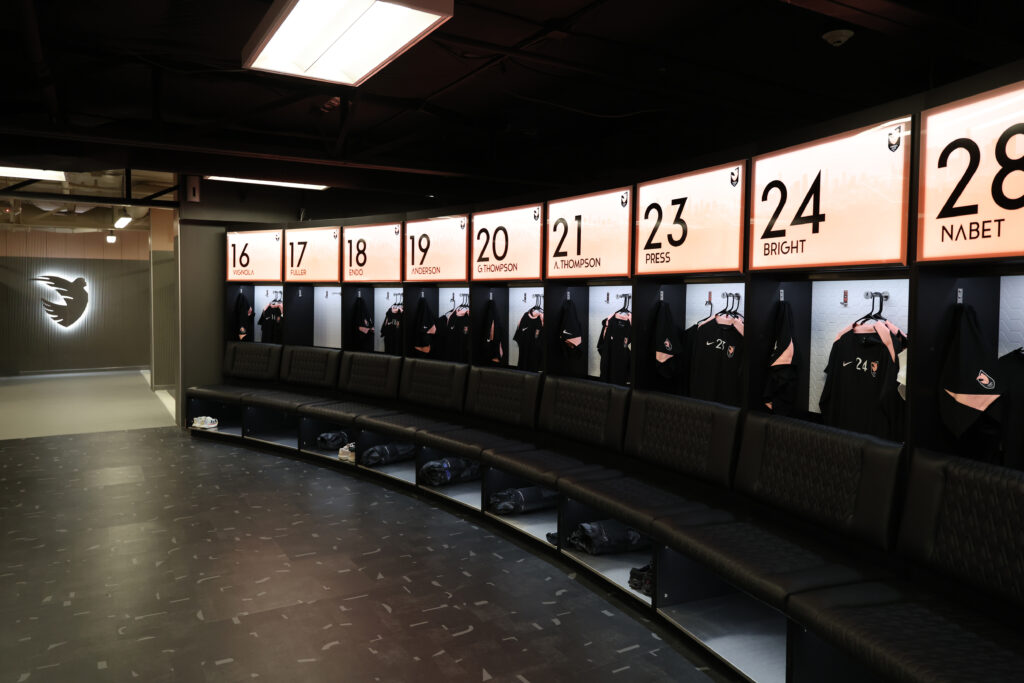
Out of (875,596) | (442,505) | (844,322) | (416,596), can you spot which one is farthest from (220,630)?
(844,322)

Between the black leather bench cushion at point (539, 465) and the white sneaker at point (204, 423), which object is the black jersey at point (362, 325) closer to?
the white sneaker at point (204, 423)

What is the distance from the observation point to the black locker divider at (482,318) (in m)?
5.35

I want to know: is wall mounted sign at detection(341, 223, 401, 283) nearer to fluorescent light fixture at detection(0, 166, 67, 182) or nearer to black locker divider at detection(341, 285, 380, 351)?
black locker divider at detection(341, 285, 380, 351)

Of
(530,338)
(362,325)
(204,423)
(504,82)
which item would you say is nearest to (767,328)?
(530,338)

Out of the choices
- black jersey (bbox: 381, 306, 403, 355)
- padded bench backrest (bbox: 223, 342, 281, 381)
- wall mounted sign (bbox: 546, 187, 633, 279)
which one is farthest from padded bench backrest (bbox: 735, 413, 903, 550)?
padded bench backrest (bbox: 223, 342, 281, 381)

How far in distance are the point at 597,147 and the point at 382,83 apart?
85.8 inches

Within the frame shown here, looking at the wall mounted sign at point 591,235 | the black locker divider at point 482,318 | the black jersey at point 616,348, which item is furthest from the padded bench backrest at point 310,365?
the black jersey at point 616,348

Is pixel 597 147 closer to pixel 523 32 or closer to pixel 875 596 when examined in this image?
pixel 523 32

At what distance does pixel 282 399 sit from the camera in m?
6.67

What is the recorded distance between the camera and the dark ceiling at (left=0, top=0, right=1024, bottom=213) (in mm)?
3574

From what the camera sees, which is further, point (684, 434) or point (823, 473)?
point (684, 434)

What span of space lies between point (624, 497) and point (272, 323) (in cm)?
538

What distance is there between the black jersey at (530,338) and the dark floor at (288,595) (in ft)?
4.24

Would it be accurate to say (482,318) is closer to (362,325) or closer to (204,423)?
(362,325)
